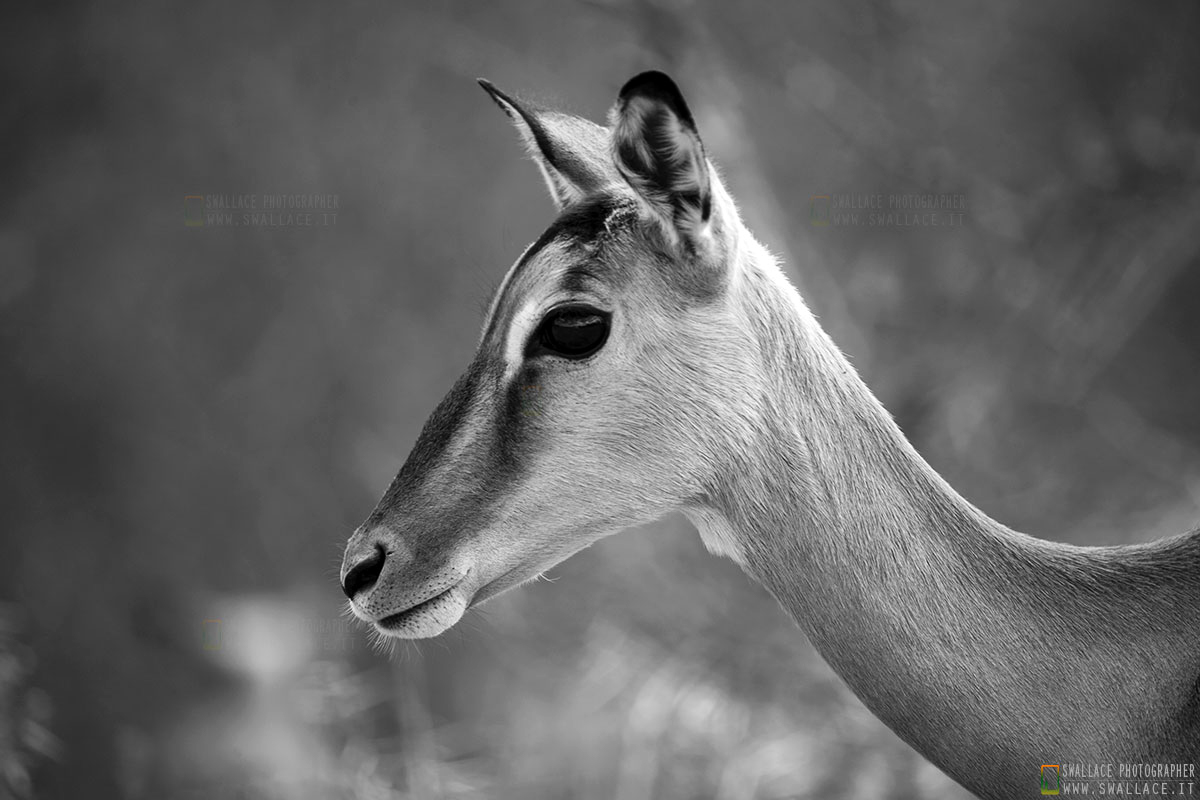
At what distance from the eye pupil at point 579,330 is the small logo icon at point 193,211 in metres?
8.18

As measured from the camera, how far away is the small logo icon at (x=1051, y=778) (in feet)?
7.39

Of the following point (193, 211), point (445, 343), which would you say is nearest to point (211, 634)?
point (445, 343)

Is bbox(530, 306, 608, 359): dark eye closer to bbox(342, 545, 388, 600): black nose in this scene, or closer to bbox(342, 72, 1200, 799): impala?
bbox(342, 72, 1200, 799): impala

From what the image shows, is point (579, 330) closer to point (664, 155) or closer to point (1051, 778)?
point (664, 155)

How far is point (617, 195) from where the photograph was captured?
2.59m

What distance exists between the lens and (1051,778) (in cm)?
225

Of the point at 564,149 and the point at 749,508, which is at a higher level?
the point at 564,149

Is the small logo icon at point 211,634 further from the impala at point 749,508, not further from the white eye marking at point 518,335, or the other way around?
the white eye marking at point 518,335

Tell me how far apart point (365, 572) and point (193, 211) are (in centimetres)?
852

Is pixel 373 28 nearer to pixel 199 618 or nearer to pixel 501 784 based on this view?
pixel 199 618

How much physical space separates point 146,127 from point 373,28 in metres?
2.41

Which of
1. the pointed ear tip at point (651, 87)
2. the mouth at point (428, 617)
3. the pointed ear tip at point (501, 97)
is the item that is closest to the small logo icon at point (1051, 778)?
the mouth at point (428, 617)

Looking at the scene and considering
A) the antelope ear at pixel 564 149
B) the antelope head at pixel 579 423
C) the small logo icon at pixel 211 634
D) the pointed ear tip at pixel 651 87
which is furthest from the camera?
the small logo icon at pixel 211 634

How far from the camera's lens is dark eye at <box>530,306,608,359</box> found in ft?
7.94
